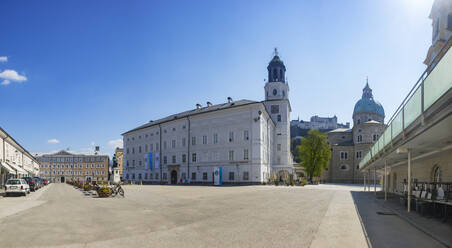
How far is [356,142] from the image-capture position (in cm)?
7700

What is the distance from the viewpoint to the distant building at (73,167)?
120 metres

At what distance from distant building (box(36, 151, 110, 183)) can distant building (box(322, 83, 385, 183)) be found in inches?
3459

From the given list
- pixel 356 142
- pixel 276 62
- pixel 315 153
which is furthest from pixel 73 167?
pixel 356 142

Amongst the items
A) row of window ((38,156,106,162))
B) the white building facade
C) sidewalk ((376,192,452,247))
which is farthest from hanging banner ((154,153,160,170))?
row of window ((38,156,106,162))

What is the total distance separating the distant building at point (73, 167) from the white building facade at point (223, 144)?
166 ft

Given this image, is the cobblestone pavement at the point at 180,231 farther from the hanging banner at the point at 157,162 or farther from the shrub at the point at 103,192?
the hanging banner at the point at 157,162

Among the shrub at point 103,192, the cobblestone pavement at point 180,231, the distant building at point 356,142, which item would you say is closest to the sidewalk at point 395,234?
the cobblestone pavement at point 180,231

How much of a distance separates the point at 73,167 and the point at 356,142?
106121mm

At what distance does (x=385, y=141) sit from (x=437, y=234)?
26.0 feet

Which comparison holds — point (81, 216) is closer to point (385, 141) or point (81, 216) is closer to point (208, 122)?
point (385, 141)

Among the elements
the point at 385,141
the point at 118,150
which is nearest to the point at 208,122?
the point at 385,141

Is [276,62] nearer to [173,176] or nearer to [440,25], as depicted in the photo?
[173,176]

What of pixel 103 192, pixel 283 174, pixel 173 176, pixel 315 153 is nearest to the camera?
pixel 103 192

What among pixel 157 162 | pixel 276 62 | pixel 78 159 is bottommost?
pixel 78 159
